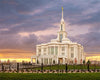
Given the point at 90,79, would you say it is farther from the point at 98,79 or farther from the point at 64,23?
the point at 64,23

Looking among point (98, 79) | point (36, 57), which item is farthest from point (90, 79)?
point (36, 57)

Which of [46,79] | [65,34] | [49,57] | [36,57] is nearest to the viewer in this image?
[46,79]

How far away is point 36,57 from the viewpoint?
6725 centimetres

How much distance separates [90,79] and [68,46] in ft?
176

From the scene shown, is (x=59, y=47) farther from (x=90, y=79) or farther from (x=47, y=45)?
(x=90, y=79)

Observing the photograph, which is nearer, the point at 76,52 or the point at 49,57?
the point at 49,57

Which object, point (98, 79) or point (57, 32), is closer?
point (98, 79)

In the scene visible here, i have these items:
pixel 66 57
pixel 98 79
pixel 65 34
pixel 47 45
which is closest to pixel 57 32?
pixel 65 34

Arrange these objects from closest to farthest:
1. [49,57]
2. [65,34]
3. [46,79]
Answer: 1. [46,79]
2. [49,57]
3. [65,34]

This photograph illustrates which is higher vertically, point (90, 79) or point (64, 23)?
point (64, 23)

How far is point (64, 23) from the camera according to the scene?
79312 millimetres

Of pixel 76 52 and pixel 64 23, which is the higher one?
pixel 64 23

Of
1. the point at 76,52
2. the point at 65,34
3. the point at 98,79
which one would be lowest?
the point at 98,79

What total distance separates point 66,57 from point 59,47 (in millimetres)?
5750
